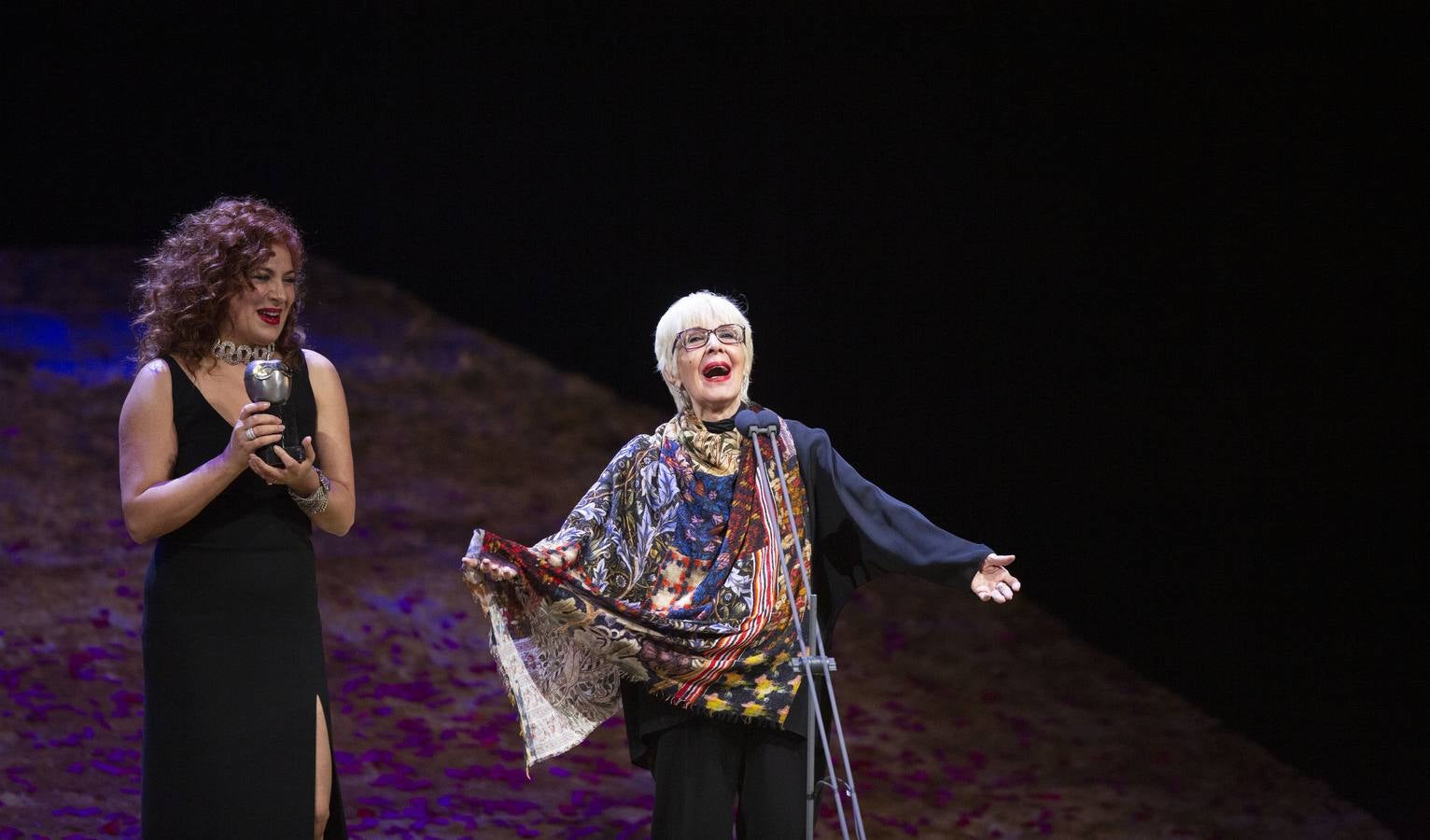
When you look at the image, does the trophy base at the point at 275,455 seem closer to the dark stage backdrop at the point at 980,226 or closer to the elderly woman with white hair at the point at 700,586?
the elderly woman with white hair at the point at 700,586

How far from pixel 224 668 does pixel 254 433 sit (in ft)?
1.63

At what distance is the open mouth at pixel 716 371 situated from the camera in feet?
10.4

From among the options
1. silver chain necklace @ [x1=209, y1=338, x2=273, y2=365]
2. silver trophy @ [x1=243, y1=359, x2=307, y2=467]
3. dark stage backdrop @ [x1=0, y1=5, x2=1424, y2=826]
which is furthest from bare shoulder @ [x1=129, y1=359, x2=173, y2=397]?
dark stage backdrop @ [x1=0, y1=5, x2=1424, y2=826]

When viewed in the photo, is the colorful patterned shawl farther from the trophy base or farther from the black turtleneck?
the trophy base

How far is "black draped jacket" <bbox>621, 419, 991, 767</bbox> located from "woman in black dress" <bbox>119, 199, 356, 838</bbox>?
71 cm

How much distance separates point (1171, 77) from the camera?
4.74m

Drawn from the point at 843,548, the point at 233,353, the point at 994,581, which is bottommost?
the point at 994,581

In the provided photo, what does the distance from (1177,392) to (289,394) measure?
3299 millimetres

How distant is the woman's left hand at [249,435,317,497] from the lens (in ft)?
8.45

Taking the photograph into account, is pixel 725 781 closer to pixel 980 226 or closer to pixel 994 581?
pixel 994 581

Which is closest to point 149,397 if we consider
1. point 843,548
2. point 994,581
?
point 843,548

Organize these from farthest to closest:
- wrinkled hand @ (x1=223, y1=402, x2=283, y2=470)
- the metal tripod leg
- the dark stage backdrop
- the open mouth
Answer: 1. the dark stage backdrop
2. the open mouth
3. the metal tripod leg
4. wrinkled hand @ (x1=223, y1=402, x2=283, y2=470)

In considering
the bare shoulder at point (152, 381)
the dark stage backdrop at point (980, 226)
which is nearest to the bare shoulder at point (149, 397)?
the bare shoulder at point (152, 381)

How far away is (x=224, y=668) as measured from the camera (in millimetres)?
2701
